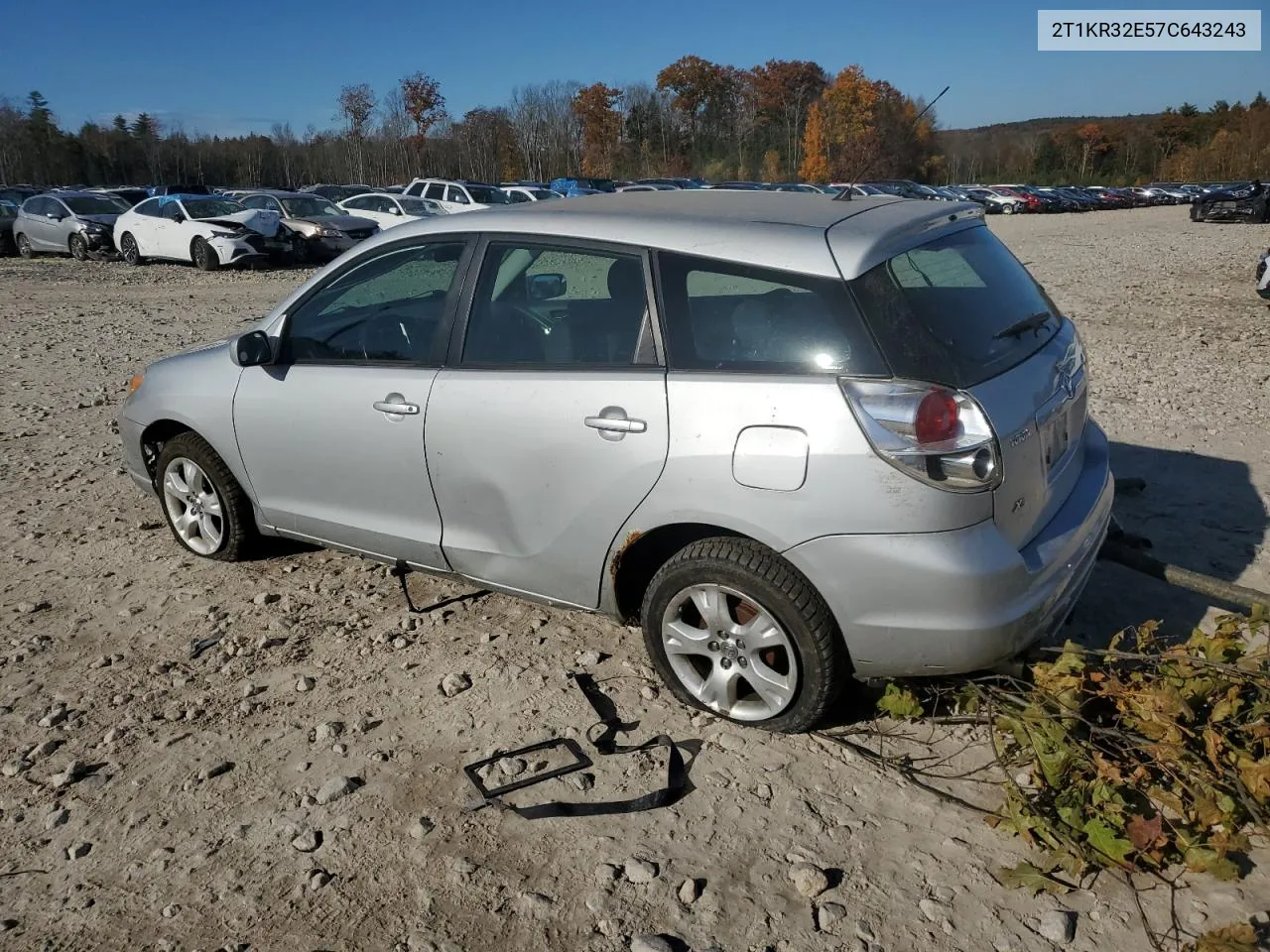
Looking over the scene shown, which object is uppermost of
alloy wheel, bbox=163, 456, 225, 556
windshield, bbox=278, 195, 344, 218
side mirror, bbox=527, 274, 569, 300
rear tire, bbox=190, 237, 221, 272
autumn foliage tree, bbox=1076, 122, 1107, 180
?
autumn foliage tree, bbox=1076, 122, 1107, 180

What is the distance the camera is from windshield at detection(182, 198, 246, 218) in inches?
832

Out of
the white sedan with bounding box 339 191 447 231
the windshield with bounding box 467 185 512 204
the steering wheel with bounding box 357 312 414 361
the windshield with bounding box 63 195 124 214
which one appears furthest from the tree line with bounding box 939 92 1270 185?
the steering wheel with bounding box 357 312 414 361

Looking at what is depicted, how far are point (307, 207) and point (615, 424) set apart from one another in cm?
2267

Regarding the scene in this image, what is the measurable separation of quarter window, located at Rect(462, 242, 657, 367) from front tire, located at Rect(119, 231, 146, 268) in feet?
68.7

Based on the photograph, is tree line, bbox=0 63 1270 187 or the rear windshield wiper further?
tree line, bbox=0 63 1270 187

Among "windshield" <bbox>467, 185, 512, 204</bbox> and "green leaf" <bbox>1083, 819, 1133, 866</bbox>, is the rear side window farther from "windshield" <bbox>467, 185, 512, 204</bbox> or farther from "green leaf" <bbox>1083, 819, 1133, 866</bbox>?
"windshield" <bbox>467, 185, 512, 204</bbox>

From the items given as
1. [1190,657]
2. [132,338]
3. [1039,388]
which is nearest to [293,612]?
[1039,388]

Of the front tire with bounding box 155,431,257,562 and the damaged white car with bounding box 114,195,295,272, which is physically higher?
the damaged white car with bounding box 114,195,295,272

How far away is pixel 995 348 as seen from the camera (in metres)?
3.39

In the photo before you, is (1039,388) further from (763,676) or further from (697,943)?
(697,943)

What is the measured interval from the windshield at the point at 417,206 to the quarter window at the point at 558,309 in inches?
859

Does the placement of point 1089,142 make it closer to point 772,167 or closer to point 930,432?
point 772,167

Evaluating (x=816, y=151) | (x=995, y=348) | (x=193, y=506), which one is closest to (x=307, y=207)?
(x=193, y=506)

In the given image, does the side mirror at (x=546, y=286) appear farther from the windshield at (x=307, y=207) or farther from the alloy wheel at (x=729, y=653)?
the windshield at (x=307, y=207)
